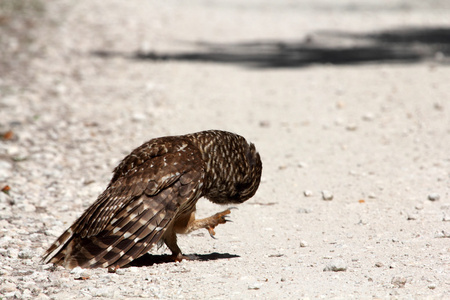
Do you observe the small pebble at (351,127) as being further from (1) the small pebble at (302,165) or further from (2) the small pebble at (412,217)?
(2) the small pebble at (412,217)

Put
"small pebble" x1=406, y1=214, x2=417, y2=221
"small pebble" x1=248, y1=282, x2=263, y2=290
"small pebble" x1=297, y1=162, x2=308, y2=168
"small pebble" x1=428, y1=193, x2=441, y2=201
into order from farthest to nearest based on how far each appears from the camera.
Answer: "small pebble" x1=297, y1=162, x2=308, y2=168, "small pebble" x1=428, y1=193, x2=441, y2=201, "small pebble" x1=406, y1=214, x2=417, y2=221, "small pebble" x1=248, y1=282, x2=263, y2=290

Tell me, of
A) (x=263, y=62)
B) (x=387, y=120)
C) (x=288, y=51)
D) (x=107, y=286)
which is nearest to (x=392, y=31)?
(x=288, y=51)

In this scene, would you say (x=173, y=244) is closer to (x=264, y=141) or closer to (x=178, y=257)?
(x=178, y=257)

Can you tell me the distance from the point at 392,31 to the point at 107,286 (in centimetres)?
1376

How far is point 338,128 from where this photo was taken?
29.8ft

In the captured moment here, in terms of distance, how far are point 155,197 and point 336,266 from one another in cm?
143

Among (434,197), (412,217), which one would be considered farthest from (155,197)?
(434,197)

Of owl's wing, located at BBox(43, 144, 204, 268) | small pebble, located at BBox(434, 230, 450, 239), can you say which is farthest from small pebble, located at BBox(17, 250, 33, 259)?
small pebble, located at BBox(434, 230, 450, 239)

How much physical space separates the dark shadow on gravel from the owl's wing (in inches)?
342

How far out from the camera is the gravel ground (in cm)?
464

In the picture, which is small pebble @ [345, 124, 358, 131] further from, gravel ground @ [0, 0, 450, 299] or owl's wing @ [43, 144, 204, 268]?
owl's wing @ [43, 144, 204, 268]

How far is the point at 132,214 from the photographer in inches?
188

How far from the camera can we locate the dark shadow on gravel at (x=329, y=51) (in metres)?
13.5

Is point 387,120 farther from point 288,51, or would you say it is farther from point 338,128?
point 288,51
